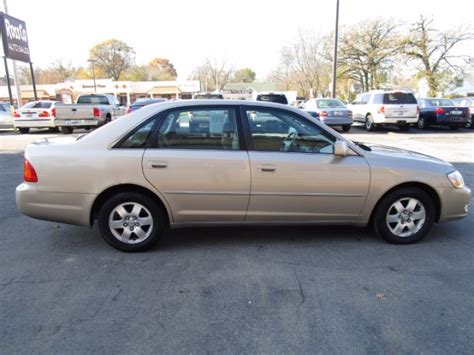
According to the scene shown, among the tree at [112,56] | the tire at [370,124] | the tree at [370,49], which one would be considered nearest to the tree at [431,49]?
the tree at [370,49]

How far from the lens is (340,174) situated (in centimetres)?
373

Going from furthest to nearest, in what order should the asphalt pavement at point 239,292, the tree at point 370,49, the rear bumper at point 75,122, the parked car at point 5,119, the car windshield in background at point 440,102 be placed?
1. the tree at point 370,49
2. the parked car at point 5,119
3. the car windshield in background at point 440,102
4. the rear bumper at point 75,122
5. the asphalt pavement at point 239,292

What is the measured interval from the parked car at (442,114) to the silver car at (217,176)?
47.2ft

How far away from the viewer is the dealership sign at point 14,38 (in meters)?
20.3

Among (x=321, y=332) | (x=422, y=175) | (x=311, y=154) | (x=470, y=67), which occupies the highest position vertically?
(x=470, y=67)

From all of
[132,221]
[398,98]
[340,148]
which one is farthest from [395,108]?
[132,221]

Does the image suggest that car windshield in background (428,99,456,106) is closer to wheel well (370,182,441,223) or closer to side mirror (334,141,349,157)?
wheel well (370,182,441,223)

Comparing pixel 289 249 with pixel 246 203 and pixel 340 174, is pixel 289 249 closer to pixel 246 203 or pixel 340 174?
pixel 246 203

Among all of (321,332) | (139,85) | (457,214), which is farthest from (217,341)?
(139,85)

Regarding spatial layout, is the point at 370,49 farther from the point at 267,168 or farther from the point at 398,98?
the point at 267,168

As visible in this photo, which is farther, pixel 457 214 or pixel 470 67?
pixel 470 67

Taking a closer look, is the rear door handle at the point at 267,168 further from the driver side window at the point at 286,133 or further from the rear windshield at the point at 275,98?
the rear windshield at the point at 275,98

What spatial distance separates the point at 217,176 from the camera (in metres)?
3.64

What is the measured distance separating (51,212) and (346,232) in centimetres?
338
